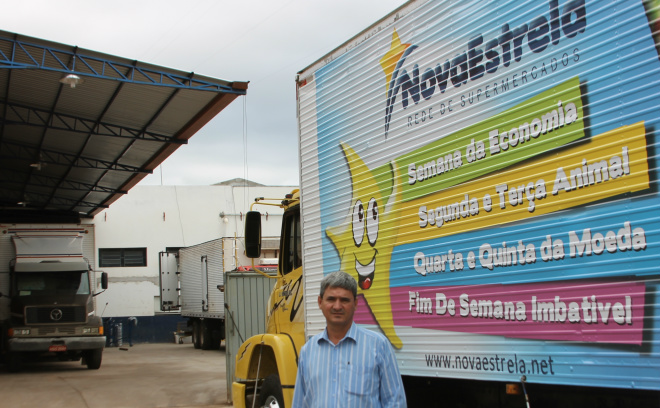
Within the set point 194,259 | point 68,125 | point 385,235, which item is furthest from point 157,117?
point 385,235

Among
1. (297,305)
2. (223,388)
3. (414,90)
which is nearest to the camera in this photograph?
(414,90)

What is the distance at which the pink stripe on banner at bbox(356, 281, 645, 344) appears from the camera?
367 cm

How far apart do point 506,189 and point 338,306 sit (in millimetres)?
1459

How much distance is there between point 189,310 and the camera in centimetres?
2731

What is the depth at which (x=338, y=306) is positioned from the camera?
11.9 ft

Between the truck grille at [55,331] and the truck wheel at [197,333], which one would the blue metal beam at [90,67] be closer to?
the truck grille at [55,331]

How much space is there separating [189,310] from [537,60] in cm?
2440

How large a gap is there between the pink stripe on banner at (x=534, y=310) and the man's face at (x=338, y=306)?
47.2 inches

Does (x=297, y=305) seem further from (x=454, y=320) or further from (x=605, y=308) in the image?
(x=605, y=308)

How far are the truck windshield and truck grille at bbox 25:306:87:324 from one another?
61 centimetres

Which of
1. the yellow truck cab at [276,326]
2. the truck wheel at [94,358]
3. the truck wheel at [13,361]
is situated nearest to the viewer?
the yellow truck cab at [276,326]

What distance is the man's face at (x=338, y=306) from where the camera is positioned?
11.8ft

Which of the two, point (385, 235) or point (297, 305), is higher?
point (385, 235)

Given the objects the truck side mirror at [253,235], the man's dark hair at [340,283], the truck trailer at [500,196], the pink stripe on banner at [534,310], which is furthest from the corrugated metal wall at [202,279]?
the man's dark hair at [340,283]
